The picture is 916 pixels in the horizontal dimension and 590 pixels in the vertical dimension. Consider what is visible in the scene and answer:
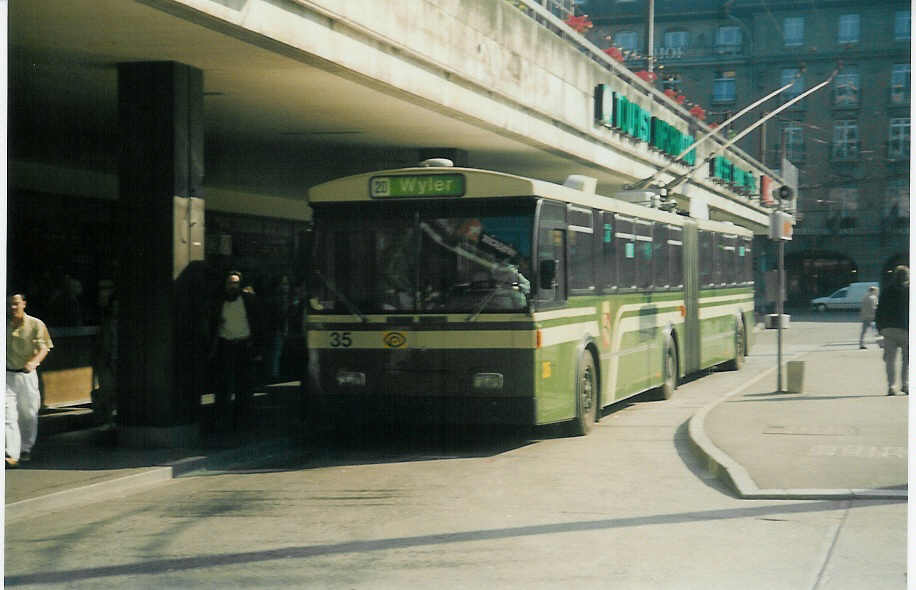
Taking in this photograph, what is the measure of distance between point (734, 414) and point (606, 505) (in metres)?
5.55

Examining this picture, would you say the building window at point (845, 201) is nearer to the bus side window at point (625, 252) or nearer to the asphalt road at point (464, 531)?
the bus side window at point (625, 252)

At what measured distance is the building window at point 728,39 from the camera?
40.2m

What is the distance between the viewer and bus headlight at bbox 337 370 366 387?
12172mm

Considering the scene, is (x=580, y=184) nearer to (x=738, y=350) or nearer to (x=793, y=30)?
(x=738, y=350)

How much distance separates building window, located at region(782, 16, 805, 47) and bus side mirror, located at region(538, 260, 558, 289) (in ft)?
76.3

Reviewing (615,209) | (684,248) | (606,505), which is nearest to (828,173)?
(684,248)

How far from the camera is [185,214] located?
494 inches

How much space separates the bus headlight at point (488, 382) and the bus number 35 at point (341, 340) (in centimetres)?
132

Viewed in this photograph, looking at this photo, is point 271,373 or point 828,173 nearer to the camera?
point 271,373

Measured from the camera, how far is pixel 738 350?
23.6 m

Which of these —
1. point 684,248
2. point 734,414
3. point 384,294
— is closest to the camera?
point 384,294

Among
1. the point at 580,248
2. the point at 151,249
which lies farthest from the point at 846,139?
the point at 151,249

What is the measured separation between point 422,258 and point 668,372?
681 cm

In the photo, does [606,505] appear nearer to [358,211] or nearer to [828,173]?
[358,211]
